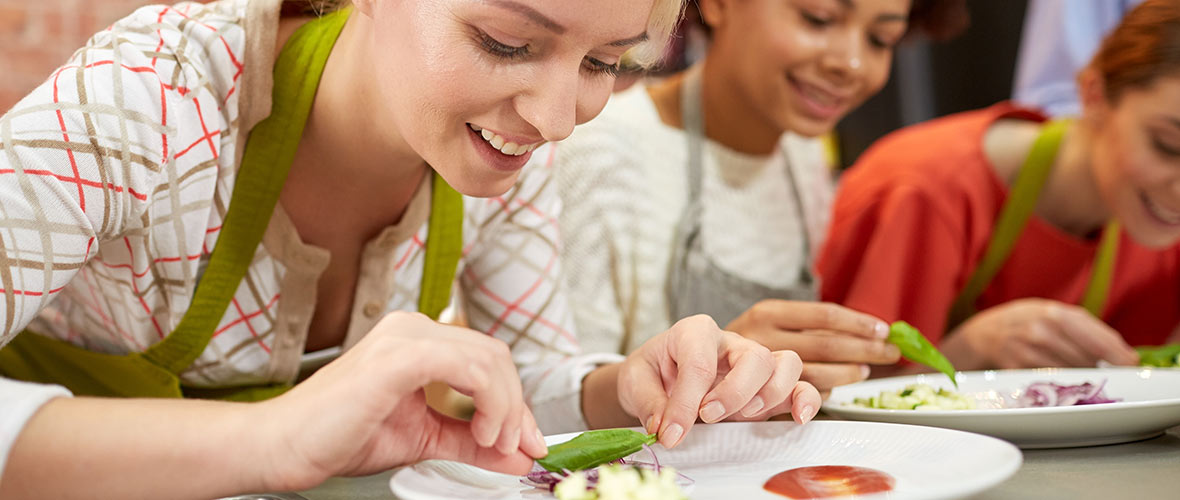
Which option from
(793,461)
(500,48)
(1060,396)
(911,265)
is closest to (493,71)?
(500,48)

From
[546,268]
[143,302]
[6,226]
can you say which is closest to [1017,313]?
[546,268]

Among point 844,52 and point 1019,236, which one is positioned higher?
point 844,52

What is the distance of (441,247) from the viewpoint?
4.16 feet

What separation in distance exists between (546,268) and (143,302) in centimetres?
50

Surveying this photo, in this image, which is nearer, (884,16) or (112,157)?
(112,157)

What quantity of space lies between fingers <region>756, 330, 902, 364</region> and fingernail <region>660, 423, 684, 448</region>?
0.28 meters

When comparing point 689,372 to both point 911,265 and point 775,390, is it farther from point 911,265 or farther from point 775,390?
point 911,265

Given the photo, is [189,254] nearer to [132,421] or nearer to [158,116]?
[158,116]

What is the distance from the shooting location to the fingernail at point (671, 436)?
833 millimetres

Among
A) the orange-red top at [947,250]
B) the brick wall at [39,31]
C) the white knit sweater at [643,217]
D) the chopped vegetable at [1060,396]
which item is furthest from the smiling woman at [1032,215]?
the brick wall at [39,31]

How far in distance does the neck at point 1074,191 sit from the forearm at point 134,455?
1.78 metres

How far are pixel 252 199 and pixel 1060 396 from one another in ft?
2.81

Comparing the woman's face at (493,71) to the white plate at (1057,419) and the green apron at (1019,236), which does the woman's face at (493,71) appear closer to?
the white plate at (1057,419)

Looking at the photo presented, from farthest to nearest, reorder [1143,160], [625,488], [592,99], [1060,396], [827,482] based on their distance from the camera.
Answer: [1143,160] < [1060,396] < [592,99] < [827,482] < [625,488]
